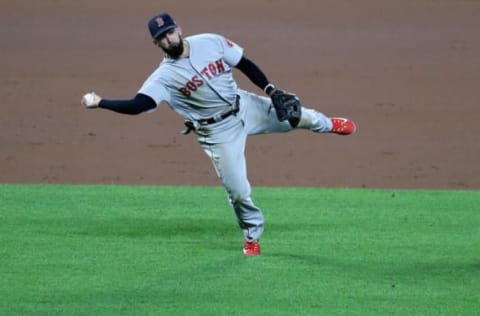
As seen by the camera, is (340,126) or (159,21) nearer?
(159,21)

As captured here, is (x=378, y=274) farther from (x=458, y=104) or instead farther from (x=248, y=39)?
(x=248, y=39)

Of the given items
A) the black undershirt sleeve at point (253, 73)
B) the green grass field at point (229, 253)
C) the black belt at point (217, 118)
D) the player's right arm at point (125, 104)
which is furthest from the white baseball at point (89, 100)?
the black undershirt sleeve at point (253, 73)

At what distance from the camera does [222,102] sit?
28.5ft

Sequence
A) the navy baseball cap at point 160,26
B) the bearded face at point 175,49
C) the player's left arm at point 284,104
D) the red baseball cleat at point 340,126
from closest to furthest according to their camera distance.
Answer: the navy baseball cap at point 160,26
the bearded face at point 175,49
the player's left arm at point 284,104
the red baseball cleat at point 340,126

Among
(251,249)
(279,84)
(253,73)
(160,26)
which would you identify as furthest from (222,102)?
(279,84)

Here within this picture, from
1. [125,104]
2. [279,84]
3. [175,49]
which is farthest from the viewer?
[279,84]

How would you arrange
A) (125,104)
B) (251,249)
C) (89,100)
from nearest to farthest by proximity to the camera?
(89,100)
(125,104)
(251,249)

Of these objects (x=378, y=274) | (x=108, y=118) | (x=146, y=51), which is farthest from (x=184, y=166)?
(x=378, y=274)

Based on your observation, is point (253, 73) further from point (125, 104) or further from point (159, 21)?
point (125, 104)

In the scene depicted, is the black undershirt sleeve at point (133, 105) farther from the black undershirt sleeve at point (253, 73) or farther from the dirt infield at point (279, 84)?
the dirt infield at point (279, 84)

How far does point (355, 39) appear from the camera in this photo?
1548cm

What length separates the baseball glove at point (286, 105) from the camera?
8523 mm

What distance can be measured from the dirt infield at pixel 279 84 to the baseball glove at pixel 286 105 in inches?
138

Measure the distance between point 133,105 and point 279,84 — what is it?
639cm
